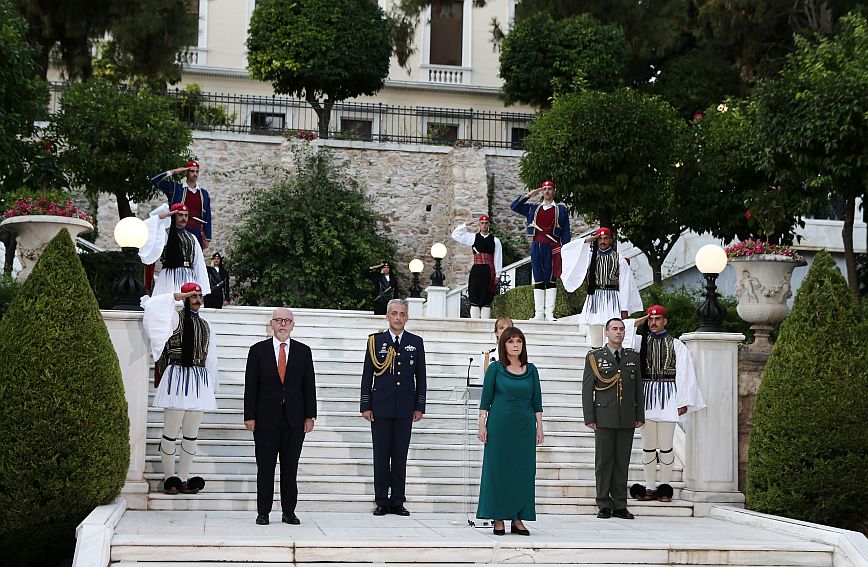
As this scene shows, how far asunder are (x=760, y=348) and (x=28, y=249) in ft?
27.3

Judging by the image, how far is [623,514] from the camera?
9984 millimetres

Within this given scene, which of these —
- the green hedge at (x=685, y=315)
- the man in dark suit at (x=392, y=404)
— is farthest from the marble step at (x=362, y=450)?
the green hedge at (x=685, y=315)

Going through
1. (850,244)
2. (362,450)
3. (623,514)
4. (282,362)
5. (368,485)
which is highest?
(850,244)

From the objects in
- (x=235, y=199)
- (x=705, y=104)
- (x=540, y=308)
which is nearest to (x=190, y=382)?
(x=540, y=308)

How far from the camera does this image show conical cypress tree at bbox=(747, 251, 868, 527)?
9.88 meters

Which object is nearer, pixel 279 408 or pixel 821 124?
pixel 279 408

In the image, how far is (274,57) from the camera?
29375 mm

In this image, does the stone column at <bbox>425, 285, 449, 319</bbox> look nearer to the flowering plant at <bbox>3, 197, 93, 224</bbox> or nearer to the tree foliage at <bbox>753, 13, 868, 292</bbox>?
the tree foliage at <bbox>753, 13, 868, 292</bbox>

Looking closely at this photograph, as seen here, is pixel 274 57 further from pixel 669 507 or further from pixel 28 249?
pixel 669 507

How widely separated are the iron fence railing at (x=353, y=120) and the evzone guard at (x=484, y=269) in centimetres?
1299

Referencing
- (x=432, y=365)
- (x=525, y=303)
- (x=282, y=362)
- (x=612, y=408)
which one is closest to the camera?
(x=282, y=362)

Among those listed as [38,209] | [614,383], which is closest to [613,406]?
[614,383]

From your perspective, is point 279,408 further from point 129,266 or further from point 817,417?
point 817,417

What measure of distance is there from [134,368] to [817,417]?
5.97 meters
